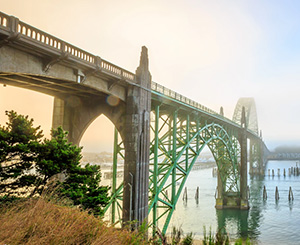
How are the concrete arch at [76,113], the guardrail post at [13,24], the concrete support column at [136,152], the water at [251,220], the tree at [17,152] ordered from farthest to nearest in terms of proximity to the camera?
the water at [251,220]
the concrete arch at [76,113]
the concrete support column at [136,152]
the tree at [17,152]
the guardrail post at [13,24]

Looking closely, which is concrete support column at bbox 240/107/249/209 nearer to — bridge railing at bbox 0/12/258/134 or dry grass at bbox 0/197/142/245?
bridge railing at bbox 0/12/258/134

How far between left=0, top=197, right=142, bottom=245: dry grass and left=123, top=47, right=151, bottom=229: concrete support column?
9.64 metres

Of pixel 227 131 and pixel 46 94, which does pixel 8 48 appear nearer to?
pixel 46 94

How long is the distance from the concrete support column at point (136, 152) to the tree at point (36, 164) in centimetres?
290

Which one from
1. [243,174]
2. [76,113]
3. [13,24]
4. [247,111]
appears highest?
[247,111]

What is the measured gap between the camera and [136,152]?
18.7 m

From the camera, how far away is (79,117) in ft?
69.9

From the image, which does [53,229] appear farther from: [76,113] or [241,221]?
[241,221]

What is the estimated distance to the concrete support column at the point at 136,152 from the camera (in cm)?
1836

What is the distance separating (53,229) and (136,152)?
1186 centimetres

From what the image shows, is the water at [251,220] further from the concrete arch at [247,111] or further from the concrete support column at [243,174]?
the concrete arch at [247,111]

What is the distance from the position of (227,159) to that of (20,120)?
40.2 meters

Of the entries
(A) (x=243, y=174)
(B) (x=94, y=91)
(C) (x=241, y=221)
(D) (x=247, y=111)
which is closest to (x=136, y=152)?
(B) (x=94, y=91)

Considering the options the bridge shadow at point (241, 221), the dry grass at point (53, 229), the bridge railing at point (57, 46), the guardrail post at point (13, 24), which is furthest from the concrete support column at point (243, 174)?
the guardrail post at point (13, 24)
